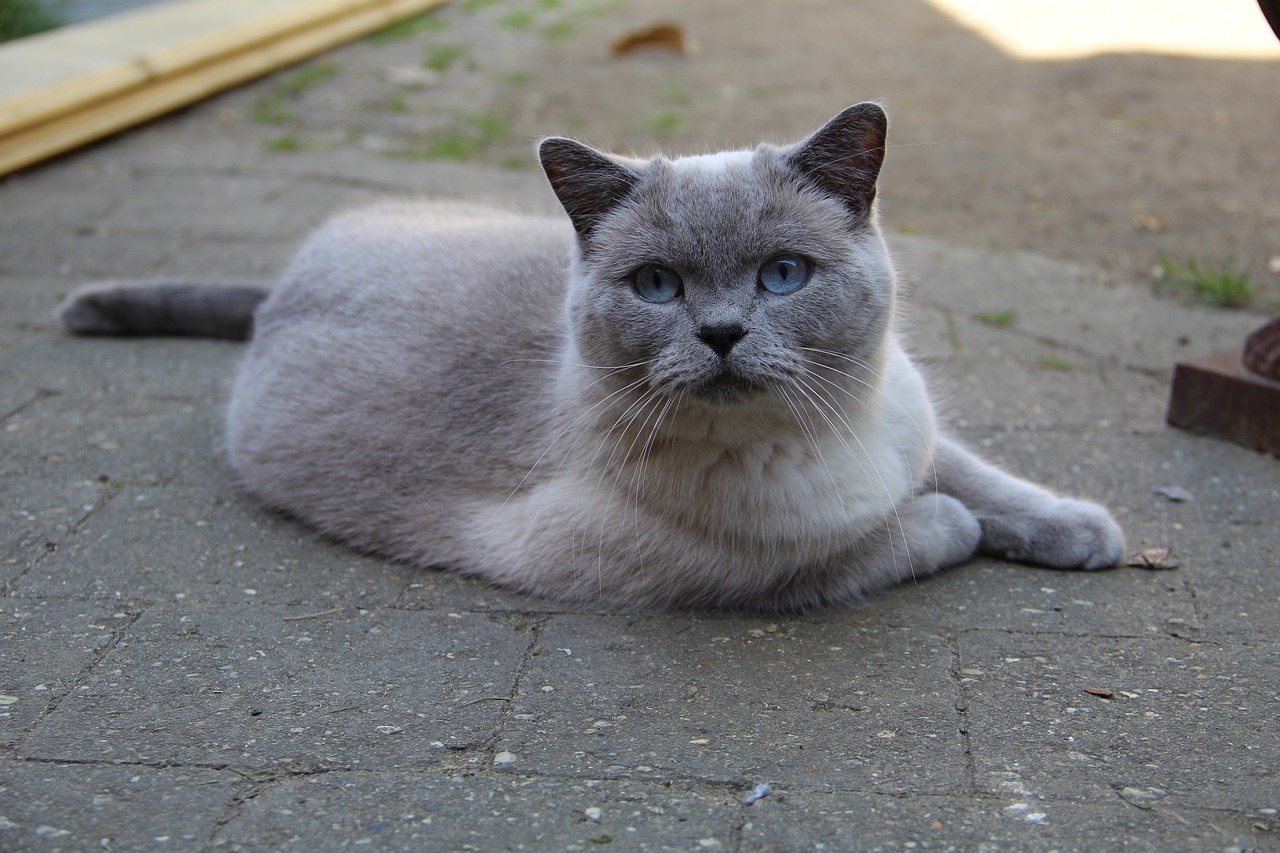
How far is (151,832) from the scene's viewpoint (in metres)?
1.69

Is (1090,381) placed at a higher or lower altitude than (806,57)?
lower

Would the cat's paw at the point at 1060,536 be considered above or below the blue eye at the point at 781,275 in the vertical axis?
below

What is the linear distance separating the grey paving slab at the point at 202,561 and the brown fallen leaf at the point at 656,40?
5029 millimetres

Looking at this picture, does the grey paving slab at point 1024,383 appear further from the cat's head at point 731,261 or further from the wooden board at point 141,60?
the wooden board at point 141,60

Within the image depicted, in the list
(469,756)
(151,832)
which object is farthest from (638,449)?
(151,832)

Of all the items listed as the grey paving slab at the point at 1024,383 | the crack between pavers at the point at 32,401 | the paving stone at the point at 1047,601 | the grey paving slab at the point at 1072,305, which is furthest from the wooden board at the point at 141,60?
the paving stone at the point at 1047,601

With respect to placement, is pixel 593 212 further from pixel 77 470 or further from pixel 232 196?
pixel 232 196

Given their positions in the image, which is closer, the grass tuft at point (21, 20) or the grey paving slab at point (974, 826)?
the grey paving slab at point (974, 826)

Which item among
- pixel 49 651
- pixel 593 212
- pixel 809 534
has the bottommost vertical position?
pixel 49 651

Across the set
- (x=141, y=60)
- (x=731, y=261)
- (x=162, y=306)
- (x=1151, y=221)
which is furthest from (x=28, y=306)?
(x=1151, y=221)

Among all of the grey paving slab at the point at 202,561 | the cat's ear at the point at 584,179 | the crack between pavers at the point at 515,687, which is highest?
the cat's ear at the point at 584,179

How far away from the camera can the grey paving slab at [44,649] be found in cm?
202

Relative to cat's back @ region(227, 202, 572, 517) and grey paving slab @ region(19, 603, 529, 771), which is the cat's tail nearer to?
cat's back @ region(227, 202, 572, 517)

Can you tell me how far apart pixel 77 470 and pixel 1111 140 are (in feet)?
15.0
